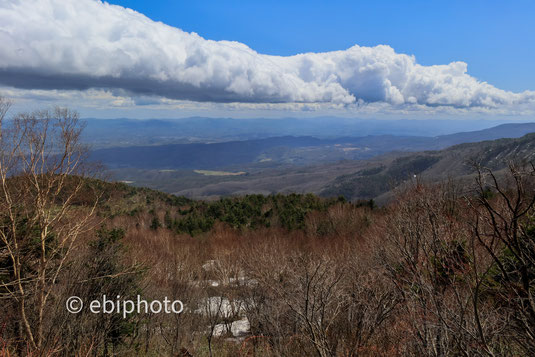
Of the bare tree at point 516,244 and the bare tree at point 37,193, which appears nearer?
the bare tree at point 516,244

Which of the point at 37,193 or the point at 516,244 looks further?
the point at 37,193

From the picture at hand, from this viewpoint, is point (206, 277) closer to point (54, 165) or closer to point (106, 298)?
point (106, 298)

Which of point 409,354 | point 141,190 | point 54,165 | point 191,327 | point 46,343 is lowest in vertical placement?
point 141,190

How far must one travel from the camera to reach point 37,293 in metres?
11.7

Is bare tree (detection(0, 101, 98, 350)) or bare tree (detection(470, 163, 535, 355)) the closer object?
bare tree (detection(470, 163, 535, 355))

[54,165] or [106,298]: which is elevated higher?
[54,165]

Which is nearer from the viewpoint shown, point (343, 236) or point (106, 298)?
point (106, 298)

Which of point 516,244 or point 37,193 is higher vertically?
point 516,244

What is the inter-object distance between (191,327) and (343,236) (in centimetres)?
1859

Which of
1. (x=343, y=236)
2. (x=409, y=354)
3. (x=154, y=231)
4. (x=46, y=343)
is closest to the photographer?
(x=409, y=354)

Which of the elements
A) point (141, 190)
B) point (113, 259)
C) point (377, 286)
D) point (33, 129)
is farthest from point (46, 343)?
point (141, 190)

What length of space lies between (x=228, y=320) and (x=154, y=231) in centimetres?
2005

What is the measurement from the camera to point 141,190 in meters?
64.6

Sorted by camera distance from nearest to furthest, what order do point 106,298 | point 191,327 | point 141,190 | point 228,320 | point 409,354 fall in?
point 409,354 → point 106,298 → point 191,327 → point 228,320 → point 141,190
